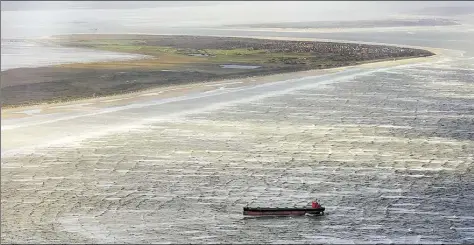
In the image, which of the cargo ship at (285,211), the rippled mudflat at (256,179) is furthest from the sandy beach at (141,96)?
the cargo ship at (285,211)

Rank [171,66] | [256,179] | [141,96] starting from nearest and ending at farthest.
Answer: [256,179]
[141,96]
[171,66]

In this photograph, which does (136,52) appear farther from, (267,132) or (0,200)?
(0,200)

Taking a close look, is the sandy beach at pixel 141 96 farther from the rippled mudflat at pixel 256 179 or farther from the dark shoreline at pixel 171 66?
the rippled mudflat at pixel 256 179

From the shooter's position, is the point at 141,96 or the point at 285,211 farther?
the point at 141,96

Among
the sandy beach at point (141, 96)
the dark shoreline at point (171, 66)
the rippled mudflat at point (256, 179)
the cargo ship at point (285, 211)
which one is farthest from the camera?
the dark shoreline at point (171, 66)

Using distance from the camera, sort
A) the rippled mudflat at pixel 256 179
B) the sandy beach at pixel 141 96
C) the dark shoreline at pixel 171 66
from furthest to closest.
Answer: the dark shoreline at pixel 171 66 < the sandy beach at pixel 141 96 < the rippled mudflat at pixel 256 179

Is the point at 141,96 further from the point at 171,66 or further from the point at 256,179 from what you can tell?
the point at 256,179

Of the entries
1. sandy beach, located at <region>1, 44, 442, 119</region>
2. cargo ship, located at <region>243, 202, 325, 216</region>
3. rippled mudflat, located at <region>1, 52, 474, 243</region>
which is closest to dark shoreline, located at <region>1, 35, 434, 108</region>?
sandy beach, located at <region>1, 44, 442, 119</region>

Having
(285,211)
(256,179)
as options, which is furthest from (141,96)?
(285,211)

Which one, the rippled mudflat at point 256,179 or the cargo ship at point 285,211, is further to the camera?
the cargo ship at point 285,211
